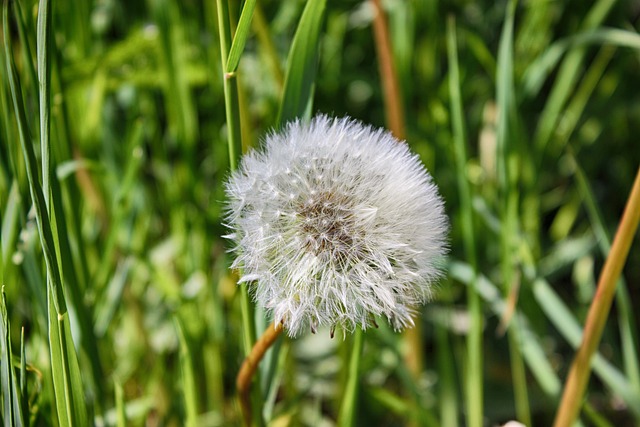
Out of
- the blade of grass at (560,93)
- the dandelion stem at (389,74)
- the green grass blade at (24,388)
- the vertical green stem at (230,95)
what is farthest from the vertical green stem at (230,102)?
the blade of grass at (560,93)

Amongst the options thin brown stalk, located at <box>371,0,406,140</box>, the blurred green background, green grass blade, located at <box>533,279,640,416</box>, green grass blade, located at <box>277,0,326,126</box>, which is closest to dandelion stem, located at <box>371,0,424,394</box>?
thin brown stalk, located at <box>371,0,406,140</box>

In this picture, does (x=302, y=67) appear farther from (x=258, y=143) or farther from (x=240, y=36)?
(x=258, y=143)

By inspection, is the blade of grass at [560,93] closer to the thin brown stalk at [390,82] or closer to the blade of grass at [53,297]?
the thin brown stalk at [390,82]

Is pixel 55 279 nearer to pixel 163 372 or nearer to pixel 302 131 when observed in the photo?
pixel 302 131

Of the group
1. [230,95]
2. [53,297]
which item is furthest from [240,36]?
[53,297]

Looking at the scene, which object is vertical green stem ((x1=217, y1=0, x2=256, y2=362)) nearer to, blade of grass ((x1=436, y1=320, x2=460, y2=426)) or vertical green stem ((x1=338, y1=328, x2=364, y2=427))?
vertical green stem ((x1=338, y1=328, x2=364, y2=427))
